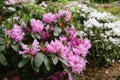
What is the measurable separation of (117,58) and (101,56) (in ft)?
1.50

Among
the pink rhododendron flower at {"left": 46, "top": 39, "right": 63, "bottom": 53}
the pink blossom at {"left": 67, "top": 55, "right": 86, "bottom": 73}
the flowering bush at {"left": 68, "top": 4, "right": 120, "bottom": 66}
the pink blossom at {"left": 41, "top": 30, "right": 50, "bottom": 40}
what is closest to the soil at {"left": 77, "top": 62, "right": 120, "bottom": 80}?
the flowering bush at {"left": 68, "top": 4, "right": 120, "bottom": 66}

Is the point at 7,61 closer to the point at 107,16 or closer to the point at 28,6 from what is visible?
the point at 107,16

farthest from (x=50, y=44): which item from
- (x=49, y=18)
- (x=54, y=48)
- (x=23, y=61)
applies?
(x=49, y=18)

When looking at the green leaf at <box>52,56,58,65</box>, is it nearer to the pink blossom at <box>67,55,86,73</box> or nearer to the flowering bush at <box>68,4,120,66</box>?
the pink blossom at <box>67,55,86,73</box>

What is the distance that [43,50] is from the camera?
2.92m

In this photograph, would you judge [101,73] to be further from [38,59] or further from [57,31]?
[38,59]

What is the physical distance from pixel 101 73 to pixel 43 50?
1.71 m

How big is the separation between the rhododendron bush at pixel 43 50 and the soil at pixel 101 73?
3.16 feet

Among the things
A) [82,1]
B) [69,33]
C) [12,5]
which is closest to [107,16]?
[69,33]

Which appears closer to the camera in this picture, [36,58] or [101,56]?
[36,58]

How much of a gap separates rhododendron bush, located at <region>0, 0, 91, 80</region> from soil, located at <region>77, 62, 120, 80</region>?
0.96 metres

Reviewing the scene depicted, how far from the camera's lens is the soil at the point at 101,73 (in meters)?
4.25

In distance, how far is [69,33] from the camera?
3.40 meters

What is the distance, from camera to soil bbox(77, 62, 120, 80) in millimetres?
4250
